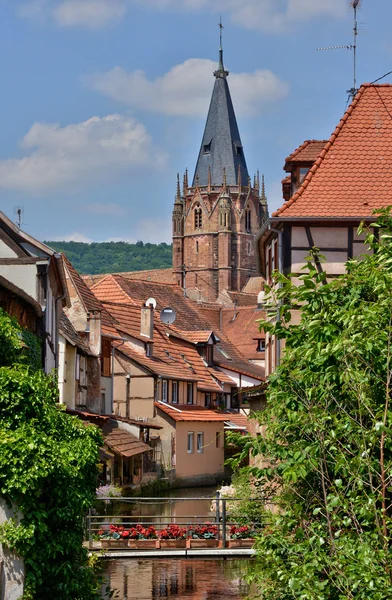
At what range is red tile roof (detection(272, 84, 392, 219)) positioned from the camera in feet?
78.7

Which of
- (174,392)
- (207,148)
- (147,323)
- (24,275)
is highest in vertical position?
(207,148)

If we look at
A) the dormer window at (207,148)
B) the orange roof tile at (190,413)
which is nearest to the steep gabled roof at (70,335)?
the orange roof tile at (190,413)

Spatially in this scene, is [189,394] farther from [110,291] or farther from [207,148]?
[207,148]

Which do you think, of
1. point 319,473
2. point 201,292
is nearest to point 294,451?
point 319,473

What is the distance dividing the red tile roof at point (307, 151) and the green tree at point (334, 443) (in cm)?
1381

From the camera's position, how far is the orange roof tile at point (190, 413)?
153 ft

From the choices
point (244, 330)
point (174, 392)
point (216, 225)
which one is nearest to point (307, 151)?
point (174, 392)

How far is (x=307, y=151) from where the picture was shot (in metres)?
27.3

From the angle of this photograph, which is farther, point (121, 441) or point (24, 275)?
point (121, 441)

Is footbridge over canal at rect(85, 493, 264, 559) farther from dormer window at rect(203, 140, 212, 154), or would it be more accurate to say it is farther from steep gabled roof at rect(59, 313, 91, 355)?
dormer window at rect(203, 140, 212, 154)

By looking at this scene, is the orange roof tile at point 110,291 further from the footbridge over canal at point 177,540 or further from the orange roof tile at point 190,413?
the footbridge over canal at point 177,540

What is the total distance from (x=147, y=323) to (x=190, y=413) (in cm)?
424

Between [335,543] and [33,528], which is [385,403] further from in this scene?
[33,528]

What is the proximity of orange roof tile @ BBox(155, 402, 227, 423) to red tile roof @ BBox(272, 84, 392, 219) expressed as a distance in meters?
22.2
